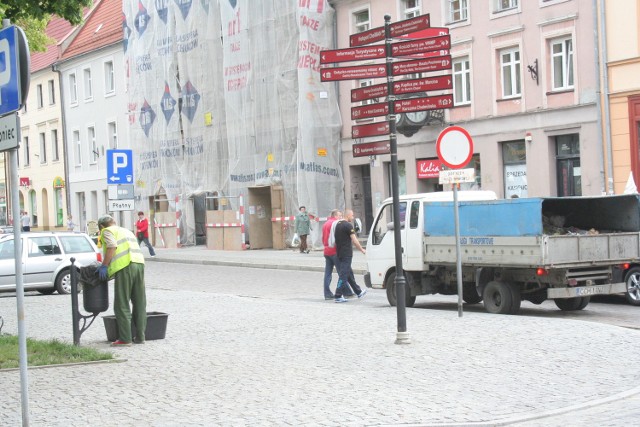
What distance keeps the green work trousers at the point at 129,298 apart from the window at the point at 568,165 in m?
18.5

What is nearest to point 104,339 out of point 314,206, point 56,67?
point 314,206

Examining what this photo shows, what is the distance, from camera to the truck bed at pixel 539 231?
51.4 feet

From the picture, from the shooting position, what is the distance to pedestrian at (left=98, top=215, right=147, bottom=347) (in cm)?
1311

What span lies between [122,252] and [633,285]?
8.95 metres

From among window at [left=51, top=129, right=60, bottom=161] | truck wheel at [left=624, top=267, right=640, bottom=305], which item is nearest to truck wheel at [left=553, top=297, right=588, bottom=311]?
truck wheel at [left=624, top=267, right=640, bottom=305]

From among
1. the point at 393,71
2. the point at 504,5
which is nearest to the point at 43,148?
the point at 504,5

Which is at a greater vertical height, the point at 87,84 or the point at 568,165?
the point at 87,84

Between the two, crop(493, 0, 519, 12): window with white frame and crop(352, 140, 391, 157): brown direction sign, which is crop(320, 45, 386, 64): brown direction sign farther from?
crop(493, 0, 519, 12): window with white frame

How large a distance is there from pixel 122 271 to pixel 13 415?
15.1 ft

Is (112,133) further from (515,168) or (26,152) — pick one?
(515,168)

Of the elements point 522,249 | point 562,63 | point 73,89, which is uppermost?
point 73,89

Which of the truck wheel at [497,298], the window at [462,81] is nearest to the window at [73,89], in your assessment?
the window at [462,81]

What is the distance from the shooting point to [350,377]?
→ 33.4ft

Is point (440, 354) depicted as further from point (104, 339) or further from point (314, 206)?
point (314, 206)
